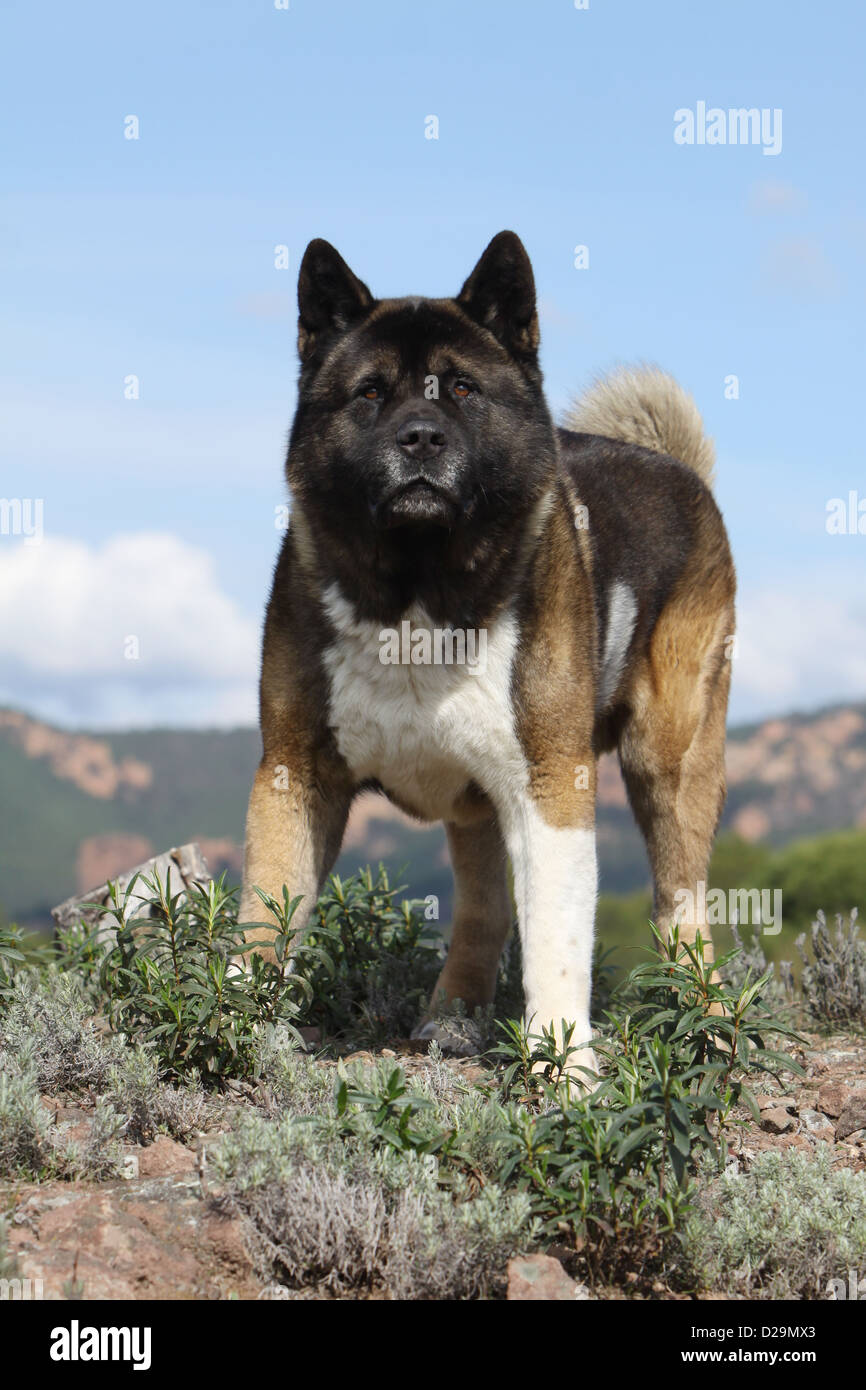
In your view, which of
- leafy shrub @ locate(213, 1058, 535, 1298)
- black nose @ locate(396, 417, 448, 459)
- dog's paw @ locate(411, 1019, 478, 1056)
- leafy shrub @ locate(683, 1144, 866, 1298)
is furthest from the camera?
dog's paw @ locate(411, 1019, 478, 1056)

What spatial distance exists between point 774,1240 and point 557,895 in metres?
1.36

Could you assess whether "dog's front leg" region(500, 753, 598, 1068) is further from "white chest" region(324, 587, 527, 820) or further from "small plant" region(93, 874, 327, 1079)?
"small plant" region(93, 874, 327, 1079)

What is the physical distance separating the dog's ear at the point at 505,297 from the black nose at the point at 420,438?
2.49 ft

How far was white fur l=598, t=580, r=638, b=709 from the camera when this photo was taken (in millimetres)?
5824

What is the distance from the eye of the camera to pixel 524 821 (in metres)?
4.88

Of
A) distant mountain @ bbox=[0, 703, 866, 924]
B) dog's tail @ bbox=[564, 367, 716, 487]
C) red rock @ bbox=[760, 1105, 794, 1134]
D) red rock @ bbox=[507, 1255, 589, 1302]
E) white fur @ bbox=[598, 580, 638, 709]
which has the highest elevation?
distant mountain @ bbox=[0, 703, 866, 924]

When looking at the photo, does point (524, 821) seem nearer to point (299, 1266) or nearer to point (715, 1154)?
point (715, 1154)

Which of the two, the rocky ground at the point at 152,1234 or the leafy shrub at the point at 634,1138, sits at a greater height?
the leafy shrub at the point at 634,1138

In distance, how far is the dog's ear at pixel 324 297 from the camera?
4.97 meters

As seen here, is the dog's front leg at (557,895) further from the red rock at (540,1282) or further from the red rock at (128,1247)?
the red rock at (128,1247)

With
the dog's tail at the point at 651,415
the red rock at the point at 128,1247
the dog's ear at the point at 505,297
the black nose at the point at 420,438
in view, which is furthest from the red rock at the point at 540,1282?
the dog's tail at the point at 651,415

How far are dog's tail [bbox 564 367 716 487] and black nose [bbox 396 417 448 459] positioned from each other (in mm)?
3086

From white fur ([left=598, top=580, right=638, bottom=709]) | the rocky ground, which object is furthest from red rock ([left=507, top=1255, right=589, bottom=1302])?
white fur ([left=598, top=580, right=638, bottom=709])
